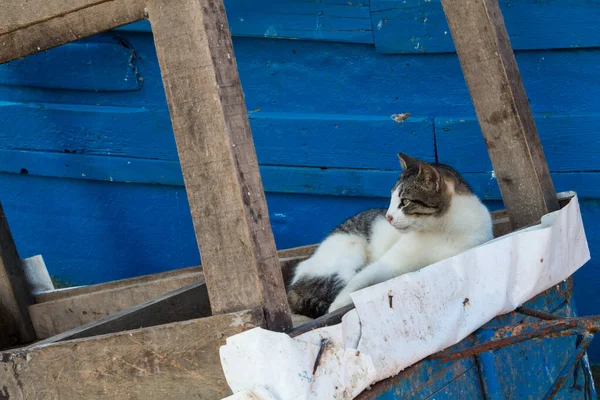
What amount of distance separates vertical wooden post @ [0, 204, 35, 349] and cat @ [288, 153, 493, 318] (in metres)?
1.09

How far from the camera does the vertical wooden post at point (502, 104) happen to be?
2691 mm

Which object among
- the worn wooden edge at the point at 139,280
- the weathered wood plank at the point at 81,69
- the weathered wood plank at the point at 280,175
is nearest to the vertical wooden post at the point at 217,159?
the worn wooden edge at the point at 139,280

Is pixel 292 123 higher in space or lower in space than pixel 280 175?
higher

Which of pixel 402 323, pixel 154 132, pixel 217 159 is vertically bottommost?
pixel 402 323

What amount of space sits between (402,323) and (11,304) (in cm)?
186

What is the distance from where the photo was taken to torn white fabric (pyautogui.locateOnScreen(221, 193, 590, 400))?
64.4 inches

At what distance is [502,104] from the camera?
8.93 feet

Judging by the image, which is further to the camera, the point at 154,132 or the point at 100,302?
the point at 154,132

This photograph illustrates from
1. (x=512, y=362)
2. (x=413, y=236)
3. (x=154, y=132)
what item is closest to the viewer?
(x=512, y=362)

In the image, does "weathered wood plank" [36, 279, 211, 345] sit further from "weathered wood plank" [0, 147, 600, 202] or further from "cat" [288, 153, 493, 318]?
"weathered wood plank" [0, 147, 600, 202]

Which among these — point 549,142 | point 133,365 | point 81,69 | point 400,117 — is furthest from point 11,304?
point 549,142

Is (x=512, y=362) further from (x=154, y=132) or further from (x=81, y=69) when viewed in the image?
(x=81, y=69)

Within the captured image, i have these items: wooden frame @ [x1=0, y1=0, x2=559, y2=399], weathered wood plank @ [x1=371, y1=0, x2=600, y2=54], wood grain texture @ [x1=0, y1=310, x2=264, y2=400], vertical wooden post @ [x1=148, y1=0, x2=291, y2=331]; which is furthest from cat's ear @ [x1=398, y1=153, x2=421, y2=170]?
wood grain texture @ [x1=0, y1=310, x2=264, y2=400]

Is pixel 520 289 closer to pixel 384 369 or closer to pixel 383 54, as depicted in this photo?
pixel 384 369
